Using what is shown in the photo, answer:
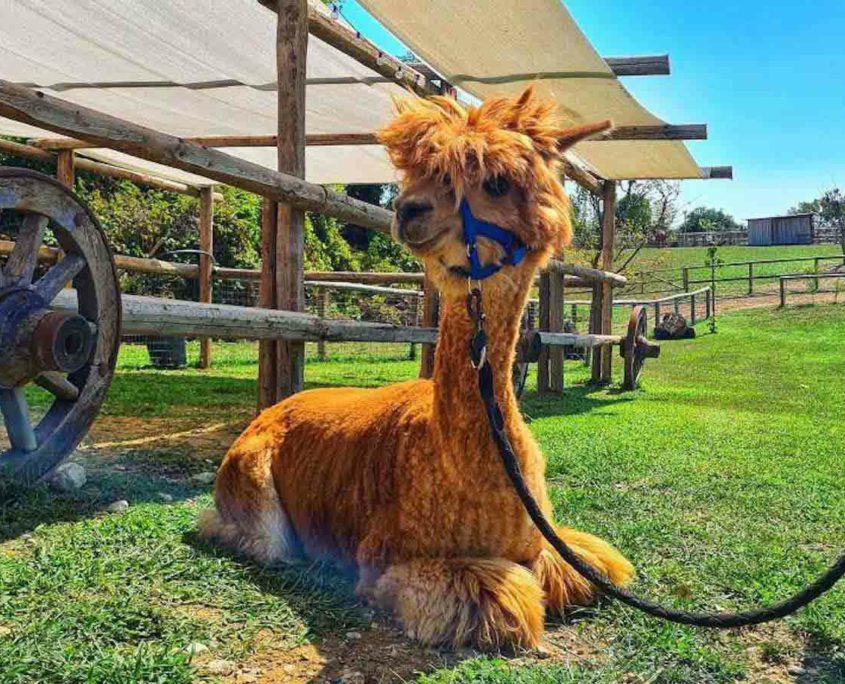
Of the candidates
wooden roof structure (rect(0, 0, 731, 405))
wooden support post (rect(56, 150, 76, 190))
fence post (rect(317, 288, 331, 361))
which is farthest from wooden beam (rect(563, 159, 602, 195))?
wooden support post (rect(56, 150, 76, 190))

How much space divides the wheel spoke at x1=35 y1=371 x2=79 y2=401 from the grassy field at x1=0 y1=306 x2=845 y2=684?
16.9 inches

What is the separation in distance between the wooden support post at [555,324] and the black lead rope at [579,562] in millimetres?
7258

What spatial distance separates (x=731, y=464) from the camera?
16.5 feet

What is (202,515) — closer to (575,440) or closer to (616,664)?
(616,664)

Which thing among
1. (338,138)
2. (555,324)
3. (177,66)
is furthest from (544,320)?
(177,66)

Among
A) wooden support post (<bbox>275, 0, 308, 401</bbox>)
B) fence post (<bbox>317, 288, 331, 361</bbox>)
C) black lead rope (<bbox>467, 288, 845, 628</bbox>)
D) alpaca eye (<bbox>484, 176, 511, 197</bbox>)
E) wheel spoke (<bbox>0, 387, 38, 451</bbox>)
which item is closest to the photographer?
black lead rope (<bbox>467, 288, 845, 628</bbox>)

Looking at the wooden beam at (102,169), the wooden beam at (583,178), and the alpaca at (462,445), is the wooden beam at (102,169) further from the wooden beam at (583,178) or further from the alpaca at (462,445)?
the alpaca at (462,445)

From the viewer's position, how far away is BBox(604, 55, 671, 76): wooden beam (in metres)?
7.01

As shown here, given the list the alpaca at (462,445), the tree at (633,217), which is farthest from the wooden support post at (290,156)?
the tree at (633,217)

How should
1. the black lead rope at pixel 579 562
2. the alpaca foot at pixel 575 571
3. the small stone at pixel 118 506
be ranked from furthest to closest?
1. the small stone at pixel 118 506
2. the alpaca foot at pixel 575 571
3. the black lead rope at pixel 579 562

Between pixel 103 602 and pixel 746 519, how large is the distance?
2.94 metres

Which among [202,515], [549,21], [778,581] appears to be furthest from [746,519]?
[549,21]

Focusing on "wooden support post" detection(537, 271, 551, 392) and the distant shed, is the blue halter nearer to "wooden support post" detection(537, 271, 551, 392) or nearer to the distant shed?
"wooden support post" detection(537, 271, 551, 392)

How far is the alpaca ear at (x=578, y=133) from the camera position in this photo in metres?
2.64
